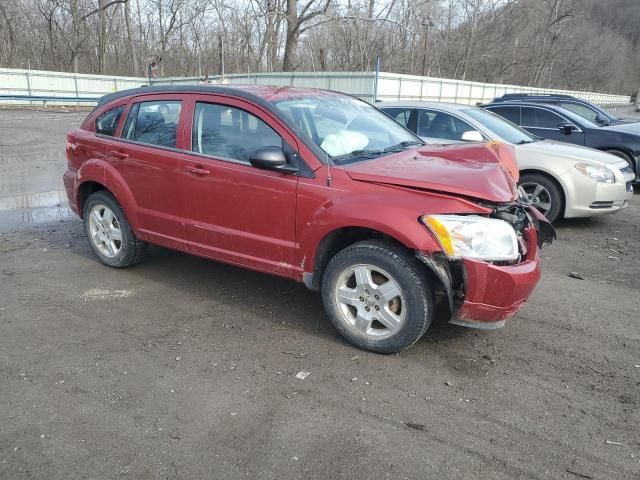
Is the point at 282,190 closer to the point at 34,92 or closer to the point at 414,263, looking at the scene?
the point at 414,263

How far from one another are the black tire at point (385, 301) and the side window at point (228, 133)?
41.6 inches

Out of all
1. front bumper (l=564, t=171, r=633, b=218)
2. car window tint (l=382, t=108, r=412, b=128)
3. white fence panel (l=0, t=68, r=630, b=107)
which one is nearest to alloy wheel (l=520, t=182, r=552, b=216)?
front bumper (l=564, t=171, r=633, b=218)

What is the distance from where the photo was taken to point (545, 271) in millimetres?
5430

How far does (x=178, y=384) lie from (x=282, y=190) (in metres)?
1.51

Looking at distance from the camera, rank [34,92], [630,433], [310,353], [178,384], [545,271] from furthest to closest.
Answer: [34,92] < [545,271] < [310,353] < [178,384] < [630,433]

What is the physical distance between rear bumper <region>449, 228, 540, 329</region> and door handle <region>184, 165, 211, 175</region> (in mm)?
2182

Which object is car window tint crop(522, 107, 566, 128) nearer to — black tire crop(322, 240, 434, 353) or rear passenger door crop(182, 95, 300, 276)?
rear passenger door crop(182, 95, 300, 276)

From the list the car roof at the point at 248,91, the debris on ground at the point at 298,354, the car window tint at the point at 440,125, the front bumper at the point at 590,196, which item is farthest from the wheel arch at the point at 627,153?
the debris on ground at the point at 298,354

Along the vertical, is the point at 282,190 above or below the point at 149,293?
above

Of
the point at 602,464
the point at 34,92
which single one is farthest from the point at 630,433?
the point at 34,92

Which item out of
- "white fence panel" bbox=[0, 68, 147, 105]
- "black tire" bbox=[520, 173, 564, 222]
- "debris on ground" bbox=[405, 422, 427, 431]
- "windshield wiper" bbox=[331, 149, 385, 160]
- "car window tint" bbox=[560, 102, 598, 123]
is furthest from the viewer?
"white fence panel" bbox=[0, 68, 147, 105]

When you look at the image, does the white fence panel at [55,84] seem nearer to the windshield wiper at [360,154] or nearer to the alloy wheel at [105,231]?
the alloy wheel at [105,231]

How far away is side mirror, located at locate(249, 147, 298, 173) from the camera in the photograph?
3674 mm

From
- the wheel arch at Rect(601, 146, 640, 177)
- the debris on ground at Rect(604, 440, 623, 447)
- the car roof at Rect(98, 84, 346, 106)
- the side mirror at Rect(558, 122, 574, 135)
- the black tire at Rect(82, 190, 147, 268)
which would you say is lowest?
the debris on ground at Rect(604, 440, 623, 447)
